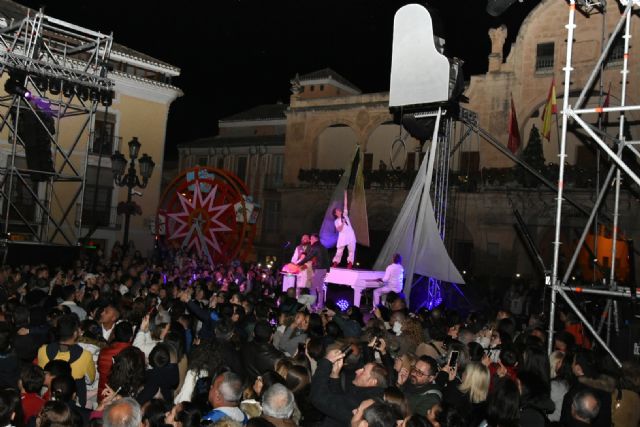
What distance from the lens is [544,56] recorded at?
27.5 meters

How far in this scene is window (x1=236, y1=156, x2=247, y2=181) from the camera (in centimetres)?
4072

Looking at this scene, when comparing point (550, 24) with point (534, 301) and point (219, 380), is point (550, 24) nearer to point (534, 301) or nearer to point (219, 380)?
point (534, 301)

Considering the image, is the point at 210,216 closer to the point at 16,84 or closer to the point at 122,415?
the point at 16,84

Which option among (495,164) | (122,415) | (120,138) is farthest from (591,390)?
(120,138)

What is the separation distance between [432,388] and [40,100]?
1977 cm

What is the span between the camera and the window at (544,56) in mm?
27359

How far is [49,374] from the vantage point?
Result: 5773mm

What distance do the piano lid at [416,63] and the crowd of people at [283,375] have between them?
520 cm

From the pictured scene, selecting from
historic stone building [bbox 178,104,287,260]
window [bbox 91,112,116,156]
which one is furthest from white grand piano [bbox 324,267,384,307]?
historic stone building [bbox 178,104,287,260]

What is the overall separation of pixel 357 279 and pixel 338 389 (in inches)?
387

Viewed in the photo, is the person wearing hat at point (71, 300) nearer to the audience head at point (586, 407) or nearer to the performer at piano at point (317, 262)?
the performer at piano at point (317, 262)

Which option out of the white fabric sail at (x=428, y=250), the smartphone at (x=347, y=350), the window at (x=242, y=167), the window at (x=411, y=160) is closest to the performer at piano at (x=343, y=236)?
the white fabric sail at (x=428, y=250)

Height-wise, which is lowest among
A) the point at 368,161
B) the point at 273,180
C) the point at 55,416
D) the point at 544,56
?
the point at 55,416

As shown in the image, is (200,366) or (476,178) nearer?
(200,366)
